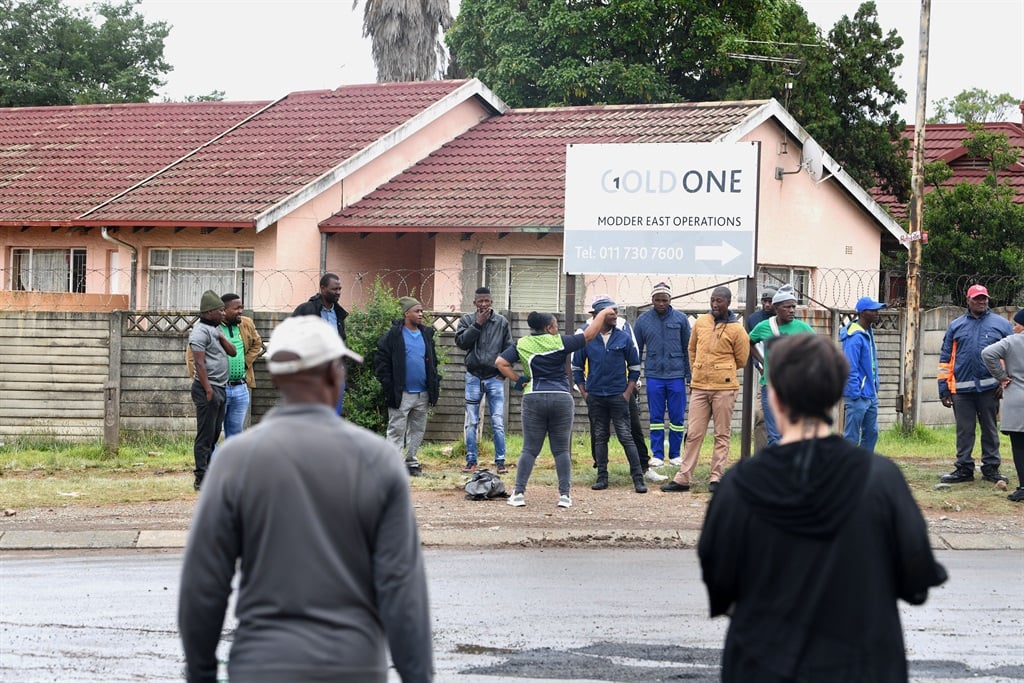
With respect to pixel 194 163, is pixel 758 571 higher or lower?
lower

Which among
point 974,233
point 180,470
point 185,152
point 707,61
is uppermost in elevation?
point 707,61

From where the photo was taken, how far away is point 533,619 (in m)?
8.28

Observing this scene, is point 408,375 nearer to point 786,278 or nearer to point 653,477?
point 653,477

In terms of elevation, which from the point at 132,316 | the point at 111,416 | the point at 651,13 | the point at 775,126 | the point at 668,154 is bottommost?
the point at 111,416

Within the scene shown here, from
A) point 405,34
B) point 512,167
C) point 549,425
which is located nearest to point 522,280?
point 512,167

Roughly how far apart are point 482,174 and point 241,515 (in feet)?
66.0

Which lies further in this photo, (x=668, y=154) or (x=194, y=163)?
(x=194, y=163)

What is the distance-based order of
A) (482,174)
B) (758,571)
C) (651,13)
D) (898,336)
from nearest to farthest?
(758,571), (898,336), (482,174), (651,13)

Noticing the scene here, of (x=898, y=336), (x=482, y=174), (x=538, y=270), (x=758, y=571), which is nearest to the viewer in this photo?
(x=758, y=571)

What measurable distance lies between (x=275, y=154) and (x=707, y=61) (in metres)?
12.9

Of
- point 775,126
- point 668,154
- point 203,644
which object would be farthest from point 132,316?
point 203,644

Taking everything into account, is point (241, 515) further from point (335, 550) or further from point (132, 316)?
point (132, 316)

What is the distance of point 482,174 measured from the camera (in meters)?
23.8

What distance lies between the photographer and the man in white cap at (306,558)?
150 inches
